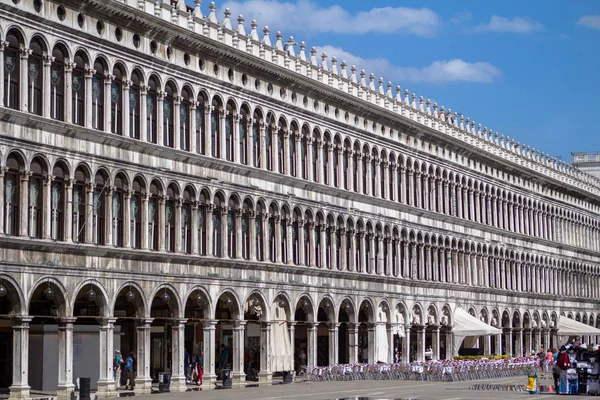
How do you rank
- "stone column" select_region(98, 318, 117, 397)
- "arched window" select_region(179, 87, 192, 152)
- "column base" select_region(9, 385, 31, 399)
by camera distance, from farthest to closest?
"arched window" select_region(179, 87, 192, 152) → "stone column" select_region(98, 318, 117, 397) → "column base" select_region(9, 385, 31, 399)

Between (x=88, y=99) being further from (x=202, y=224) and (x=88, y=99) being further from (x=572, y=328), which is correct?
(x=572, y=328)

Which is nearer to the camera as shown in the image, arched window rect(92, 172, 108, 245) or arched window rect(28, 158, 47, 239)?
arched window rect(28, 158, 47, 239)

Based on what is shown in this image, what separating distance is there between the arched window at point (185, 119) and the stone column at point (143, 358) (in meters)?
7.59

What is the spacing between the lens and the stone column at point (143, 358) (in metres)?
44.0

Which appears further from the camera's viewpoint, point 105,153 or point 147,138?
point 147,138

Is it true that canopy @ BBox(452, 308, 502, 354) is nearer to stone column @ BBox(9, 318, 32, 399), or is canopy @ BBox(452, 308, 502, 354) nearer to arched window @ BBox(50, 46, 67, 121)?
arched window @ BBox(50, 46, 67, 121)

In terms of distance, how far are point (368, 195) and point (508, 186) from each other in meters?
22.8

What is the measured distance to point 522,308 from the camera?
83125 millimetres

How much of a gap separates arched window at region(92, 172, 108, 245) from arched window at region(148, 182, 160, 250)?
2.79m

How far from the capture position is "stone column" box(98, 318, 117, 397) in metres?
41.7

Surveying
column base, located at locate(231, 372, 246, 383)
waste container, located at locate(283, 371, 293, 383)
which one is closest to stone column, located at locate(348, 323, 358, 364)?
waste container, located at locate(283, 371, 293, 383)

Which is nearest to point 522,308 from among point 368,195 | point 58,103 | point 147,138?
point 368,195

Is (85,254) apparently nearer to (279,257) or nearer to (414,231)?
(279,257)

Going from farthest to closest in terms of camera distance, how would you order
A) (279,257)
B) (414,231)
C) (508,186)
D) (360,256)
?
(508,186) → (414,231) → (360,256) → (279,257)
